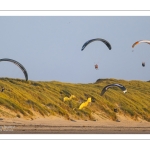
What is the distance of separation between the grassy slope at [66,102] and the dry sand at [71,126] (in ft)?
0.38

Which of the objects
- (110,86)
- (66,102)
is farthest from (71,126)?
(110,86)

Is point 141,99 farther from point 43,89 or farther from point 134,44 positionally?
point 43,89

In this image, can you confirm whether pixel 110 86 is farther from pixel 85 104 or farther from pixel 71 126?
Result: pixel 71 126

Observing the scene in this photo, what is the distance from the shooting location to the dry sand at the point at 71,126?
10.2 meters

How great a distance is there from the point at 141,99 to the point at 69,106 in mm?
1705

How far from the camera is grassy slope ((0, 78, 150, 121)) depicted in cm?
1034

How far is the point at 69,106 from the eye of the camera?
10.5 metres

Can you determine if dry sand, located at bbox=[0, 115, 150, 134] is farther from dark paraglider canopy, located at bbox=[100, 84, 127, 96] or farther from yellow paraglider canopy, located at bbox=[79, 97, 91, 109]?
dark paraglider canopy, located at bbox=[100, 84, 127, 96]

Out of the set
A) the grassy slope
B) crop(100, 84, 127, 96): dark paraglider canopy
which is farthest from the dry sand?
crop(100, 84, 127, 96): dark paraglider canopy

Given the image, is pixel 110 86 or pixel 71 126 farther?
pixel 110 86

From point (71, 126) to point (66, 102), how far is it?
551 millimetres

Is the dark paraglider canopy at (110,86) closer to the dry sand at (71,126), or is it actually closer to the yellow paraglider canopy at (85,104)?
the yellow paraglider canopy at (85,104)

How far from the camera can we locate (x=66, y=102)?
10.5m
